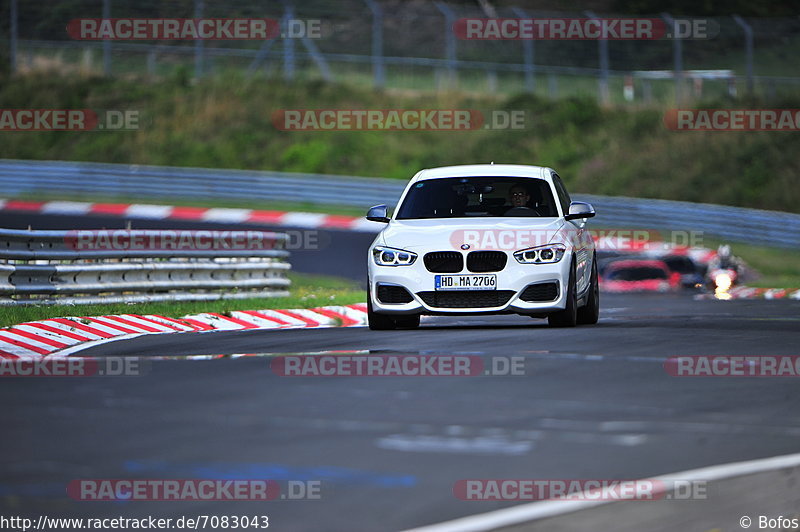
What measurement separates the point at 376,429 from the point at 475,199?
8518 millimetres

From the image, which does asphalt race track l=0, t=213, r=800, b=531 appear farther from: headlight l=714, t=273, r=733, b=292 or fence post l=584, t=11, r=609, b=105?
fence post l=584, t=11, r=609, b=105

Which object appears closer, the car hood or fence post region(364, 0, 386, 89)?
the car hood

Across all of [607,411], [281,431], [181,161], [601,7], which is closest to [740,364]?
[607,411]

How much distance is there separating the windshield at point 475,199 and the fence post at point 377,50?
90.1ft

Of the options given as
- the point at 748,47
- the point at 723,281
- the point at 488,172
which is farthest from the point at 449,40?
the point at 488,172

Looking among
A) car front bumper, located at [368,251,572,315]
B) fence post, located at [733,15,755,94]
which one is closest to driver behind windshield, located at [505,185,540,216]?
car front bumper, located at [368,251,572,315]

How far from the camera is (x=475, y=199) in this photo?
15336mm

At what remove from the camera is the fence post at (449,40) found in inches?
1615

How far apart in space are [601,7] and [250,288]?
5030 centimetres

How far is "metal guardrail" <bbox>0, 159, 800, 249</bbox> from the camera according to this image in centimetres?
3953

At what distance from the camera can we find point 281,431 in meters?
6.84

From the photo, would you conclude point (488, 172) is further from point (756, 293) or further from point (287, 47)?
point (287, 47)

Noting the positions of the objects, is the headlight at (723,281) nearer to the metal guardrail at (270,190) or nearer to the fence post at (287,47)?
the metal guardrail at (270,190)

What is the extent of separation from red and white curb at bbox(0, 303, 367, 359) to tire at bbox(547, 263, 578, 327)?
10.7 ft
